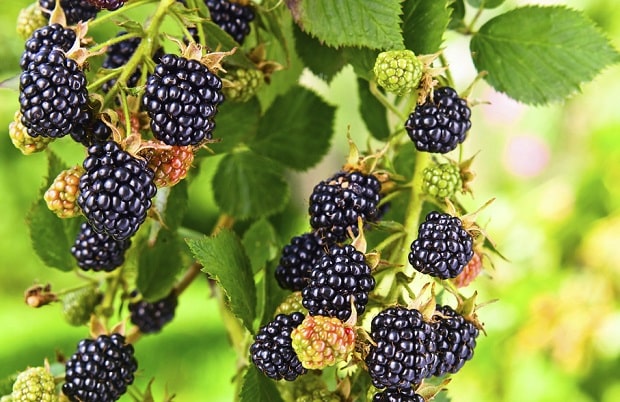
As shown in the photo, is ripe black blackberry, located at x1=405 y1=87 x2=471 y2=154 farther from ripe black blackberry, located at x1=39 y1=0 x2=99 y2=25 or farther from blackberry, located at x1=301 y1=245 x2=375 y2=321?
ripe black blackberry, located at x1=39 y1=0 x2=99 y2=25

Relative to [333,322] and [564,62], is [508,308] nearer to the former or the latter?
[564,62]

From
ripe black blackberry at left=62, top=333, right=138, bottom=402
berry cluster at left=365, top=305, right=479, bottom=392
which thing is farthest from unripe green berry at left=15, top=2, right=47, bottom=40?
berry cluster at left=365, top=305, right=479, bottom=392

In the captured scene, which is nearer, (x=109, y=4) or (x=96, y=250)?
(x=109, y=4)

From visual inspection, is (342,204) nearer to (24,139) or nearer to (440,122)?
(440,122)

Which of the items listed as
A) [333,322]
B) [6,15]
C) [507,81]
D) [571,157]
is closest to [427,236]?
[333,322]

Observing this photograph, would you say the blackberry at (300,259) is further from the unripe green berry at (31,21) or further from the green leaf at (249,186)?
the unripe green berry at (31,21)

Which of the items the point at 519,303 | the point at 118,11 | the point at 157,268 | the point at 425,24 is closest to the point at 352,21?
the point at 425,24
